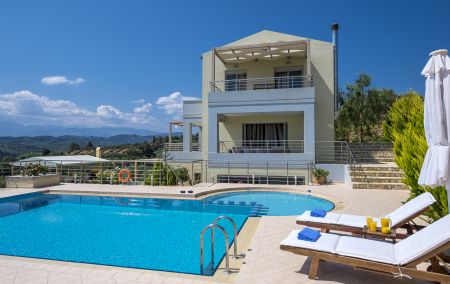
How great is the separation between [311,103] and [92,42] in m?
19.8

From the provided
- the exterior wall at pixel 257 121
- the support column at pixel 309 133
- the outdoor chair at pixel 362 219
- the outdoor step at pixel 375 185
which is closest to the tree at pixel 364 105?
the exterior wall at pixel 257 121

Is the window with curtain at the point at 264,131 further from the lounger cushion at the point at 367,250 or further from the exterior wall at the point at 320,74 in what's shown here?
the lounger cushion at the point at 367,250

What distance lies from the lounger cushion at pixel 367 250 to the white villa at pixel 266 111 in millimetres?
10823

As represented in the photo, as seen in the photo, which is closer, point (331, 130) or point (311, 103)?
point (311, 103)

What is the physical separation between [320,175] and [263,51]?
26.6 ft

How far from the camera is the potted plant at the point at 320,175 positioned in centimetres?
1405

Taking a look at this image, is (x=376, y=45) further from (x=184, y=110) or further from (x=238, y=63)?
(x=184, y=110)

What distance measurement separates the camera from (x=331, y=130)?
16.8 m

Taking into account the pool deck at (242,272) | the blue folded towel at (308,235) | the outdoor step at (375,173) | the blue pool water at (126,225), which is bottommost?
the blue pool water at (126,225)

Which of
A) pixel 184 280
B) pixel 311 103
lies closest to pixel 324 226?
pixel 184 280

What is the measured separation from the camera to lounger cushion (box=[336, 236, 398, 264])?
3.60m

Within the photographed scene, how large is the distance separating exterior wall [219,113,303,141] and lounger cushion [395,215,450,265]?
14.0 metres

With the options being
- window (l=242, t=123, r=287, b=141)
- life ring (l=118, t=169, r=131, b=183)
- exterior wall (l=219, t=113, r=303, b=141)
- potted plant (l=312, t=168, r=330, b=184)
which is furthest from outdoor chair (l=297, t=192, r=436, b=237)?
window (l=242, t=123, r=287, b=141)

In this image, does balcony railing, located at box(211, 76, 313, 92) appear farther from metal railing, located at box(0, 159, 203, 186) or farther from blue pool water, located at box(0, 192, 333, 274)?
blue pool water, located at box(0, 192, 333, 274)
